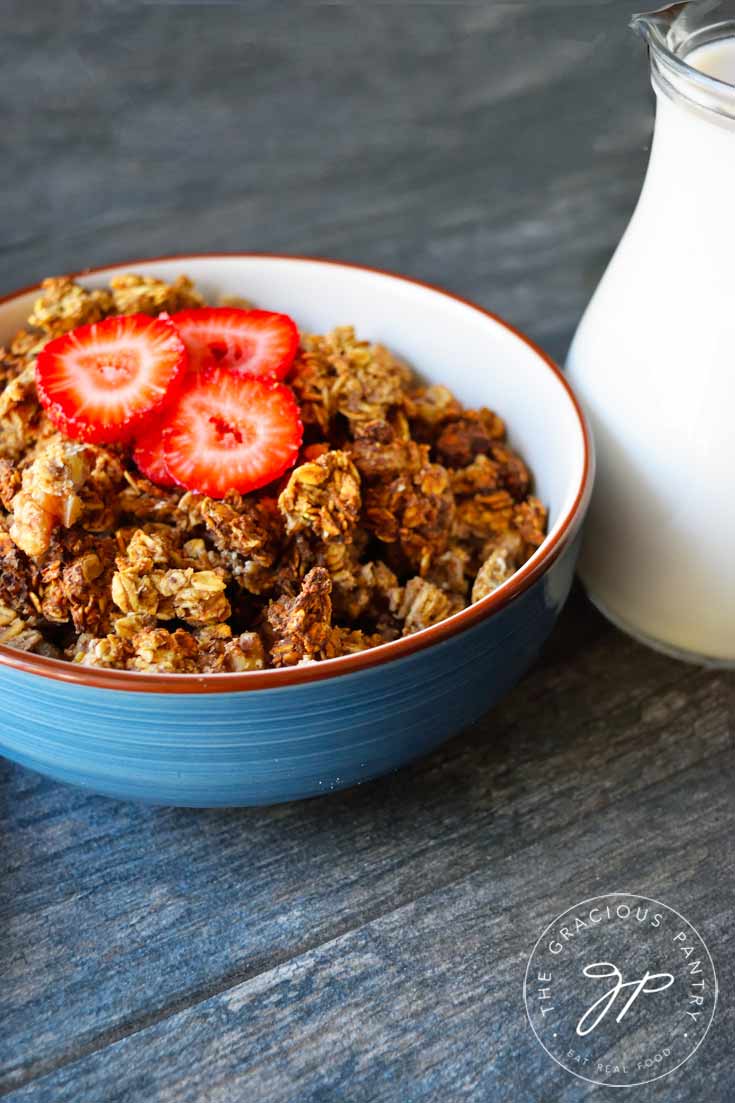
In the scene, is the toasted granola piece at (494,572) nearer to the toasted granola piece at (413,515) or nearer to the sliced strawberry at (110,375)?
the toasted granola piece at (413,515)

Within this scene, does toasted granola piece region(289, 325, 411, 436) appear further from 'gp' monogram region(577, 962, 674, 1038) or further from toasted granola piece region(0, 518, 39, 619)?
'gp' monogram region(577, 962, 674, 1038)

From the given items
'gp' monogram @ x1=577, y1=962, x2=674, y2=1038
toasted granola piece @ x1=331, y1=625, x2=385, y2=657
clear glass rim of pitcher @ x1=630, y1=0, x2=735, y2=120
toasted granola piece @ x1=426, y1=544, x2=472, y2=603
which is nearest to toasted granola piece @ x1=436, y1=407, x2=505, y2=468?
toasted granola piece @ x1=426, y1=544, x2=472, y2=603

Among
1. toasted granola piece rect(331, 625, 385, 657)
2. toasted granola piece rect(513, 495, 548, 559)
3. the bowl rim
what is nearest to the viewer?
the bowl rim

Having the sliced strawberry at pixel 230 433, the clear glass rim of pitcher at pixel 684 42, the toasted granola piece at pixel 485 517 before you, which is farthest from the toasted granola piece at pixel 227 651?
the clear glass rim of pitcher at pixel 684 42

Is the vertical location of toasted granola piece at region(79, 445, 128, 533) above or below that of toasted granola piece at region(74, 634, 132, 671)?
above

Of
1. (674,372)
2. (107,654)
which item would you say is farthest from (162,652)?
(674,372)
